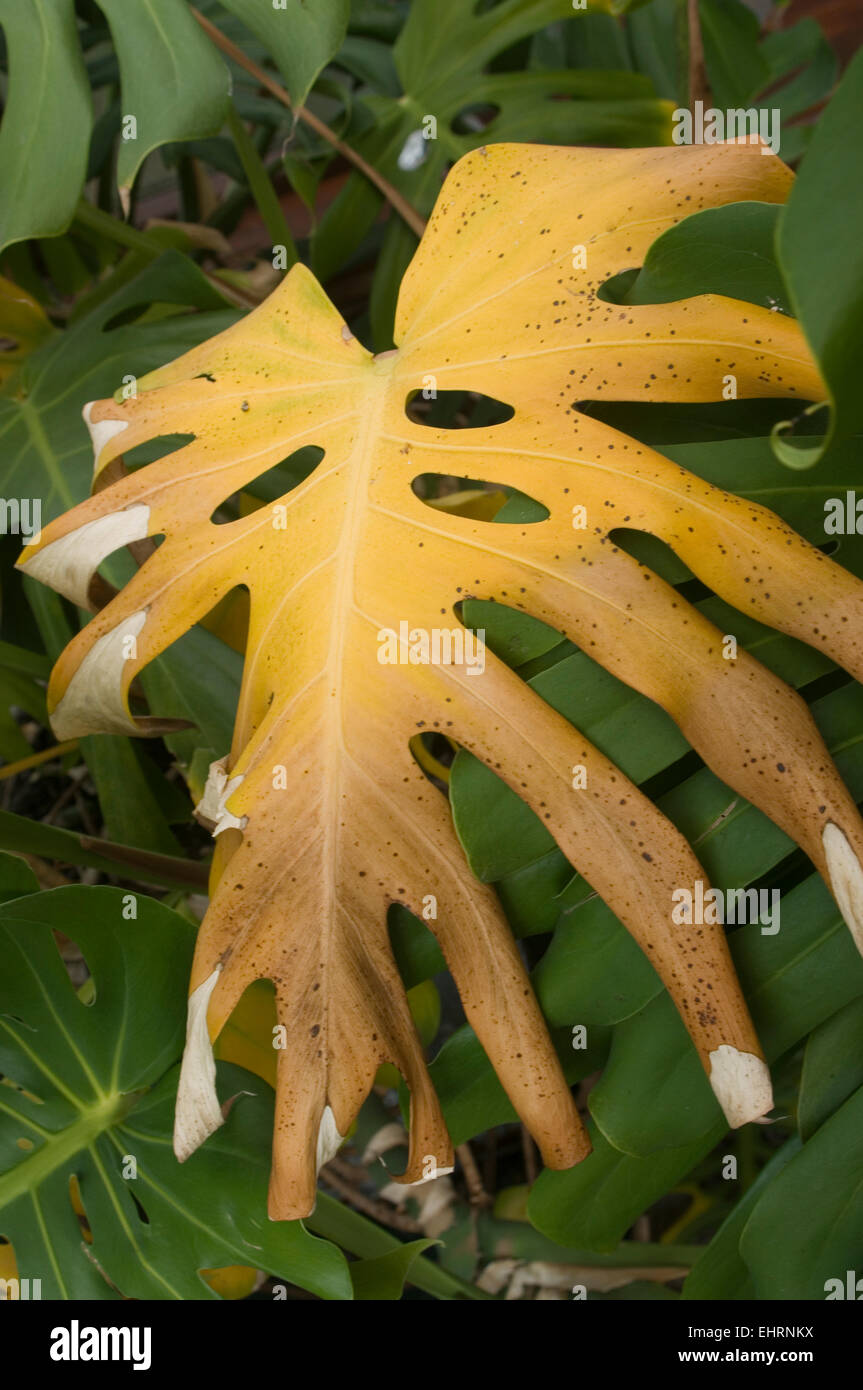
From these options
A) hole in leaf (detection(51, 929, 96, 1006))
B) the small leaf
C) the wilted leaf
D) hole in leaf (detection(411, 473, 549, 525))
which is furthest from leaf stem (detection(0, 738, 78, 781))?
the wilted leaf

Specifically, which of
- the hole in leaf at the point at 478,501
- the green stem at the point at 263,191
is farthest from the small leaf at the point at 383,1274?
the green stem at the point at 263,191

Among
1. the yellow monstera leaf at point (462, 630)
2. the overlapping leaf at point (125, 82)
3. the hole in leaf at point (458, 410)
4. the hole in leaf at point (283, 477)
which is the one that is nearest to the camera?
the yellow monstera leaf at point (462, 630)

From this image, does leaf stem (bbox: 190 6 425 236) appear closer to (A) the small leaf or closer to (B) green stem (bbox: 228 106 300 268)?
(B) green stem (bbox: 228 106 300 268)

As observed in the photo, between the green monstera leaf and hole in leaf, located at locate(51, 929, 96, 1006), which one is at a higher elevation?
hole in leaf, located at locate(51, 929, 96, 1006)

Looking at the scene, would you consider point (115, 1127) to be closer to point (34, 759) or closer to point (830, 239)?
point (34, 759)

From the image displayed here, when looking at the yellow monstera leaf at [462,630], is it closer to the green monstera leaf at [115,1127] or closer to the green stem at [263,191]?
the green monstera leaf at [115,1127]

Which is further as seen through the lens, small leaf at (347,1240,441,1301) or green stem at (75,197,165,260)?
green stem at (75,197,165,260)
